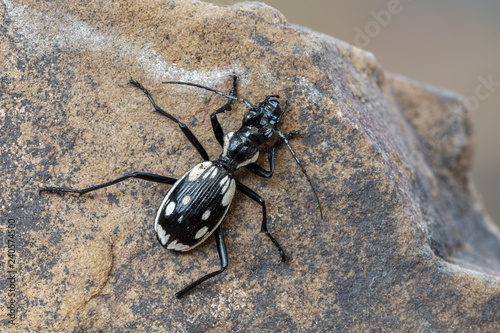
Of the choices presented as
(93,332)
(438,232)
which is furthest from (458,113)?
(93,332)

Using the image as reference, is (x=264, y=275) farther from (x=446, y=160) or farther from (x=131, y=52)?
(x=446, y=160)

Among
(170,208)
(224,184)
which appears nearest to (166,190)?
(170,208)

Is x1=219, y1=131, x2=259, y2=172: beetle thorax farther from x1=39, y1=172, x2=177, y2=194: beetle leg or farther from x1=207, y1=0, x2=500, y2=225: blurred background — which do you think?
x1=207, y1=0, x2=500, y2=225: blurred background

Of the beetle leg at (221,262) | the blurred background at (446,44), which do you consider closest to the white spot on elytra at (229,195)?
the beetle leg at (221,262)

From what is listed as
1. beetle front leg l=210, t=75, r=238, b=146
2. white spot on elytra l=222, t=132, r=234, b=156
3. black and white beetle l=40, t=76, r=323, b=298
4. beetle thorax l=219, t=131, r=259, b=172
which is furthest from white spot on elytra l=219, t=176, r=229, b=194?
beetle front leg l=210, t=75, r=238, b=146

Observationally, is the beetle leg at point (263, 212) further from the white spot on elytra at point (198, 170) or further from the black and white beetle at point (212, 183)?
the white spot on elytra at point (198, 170)

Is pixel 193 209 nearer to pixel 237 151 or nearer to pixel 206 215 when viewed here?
pixel 206 215
